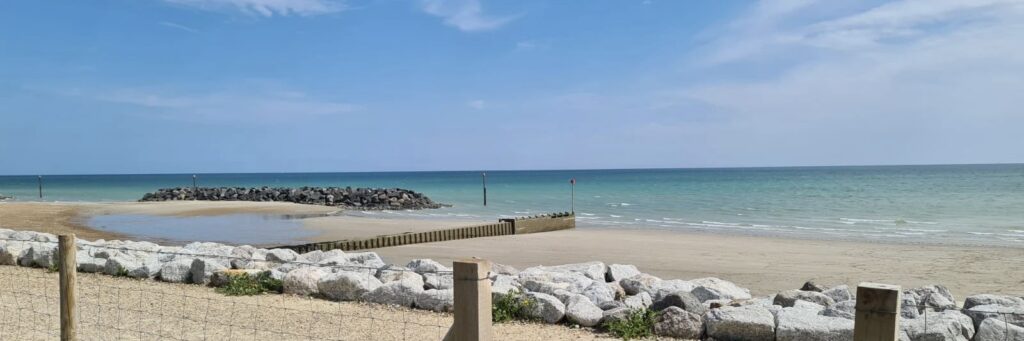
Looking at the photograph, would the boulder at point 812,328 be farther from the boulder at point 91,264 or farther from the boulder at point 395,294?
the boulder at point 91,264

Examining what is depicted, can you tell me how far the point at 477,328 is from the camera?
3.31 metres

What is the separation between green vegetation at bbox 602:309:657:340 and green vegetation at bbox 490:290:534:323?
0.84 metres

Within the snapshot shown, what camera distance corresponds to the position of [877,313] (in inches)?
103

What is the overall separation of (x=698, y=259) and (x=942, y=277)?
450 centimetres

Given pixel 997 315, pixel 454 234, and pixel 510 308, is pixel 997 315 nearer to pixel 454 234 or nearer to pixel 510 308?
pixel 510 308

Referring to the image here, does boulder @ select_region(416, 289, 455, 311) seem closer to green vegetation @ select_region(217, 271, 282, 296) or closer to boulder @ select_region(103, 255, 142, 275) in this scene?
green vegetation @ select_region(217, 271, 282, 296)

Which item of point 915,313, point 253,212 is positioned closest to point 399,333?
point 915,313

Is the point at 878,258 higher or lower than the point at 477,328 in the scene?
lower

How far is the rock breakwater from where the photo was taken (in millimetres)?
6355

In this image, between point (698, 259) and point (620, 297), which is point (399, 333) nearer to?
point (620, 297)

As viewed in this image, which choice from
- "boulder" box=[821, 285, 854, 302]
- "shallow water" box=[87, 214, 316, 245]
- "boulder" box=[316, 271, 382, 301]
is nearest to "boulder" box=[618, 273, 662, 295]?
"boulder" box=[821, 285, 854, 302]

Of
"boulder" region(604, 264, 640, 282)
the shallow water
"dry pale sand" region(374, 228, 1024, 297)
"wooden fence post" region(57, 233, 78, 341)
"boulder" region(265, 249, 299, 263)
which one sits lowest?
"dry pale sand" region(374, 228, 1024, 297)

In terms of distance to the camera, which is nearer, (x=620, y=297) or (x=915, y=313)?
(x=915, y=313)

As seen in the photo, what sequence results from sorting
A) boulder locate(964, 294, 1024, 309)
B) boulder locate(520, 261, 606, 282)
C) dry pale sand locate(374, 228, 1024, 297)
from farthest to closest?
dry pale sand locate(374, 228, 1024, 297) < boulder locate(520, 261, 606, 282) < boulder locate(964, 294, 1024, 309)
